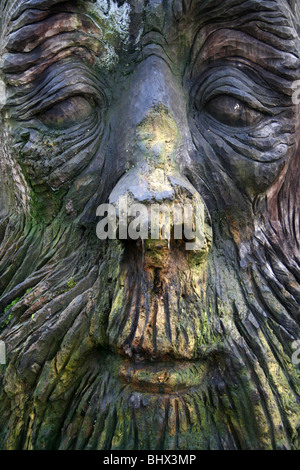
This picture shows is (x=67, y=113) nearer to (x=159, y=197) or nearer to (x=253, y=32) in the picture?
(x=159, y=197)

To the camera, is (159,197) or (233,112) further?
(233,112)

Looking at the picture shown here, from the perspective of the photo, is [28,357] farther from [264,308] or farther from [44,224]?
[264,308]

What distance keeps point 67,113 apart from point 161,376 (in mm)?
842

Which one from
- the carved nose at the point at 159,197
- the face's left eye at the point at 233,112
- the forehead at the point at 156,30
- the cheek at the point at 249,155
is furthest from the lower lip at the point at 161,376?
the forehead at the point at 156,30

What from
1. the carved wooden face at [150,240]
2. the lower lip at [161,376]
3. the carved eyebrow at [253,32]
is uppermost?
the carved eyebrow at [253,32]

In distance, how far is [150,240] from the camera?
137 cm

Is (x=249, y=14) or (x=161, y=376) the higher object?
(x=249, y=14)

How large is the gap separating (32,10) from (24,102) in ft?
0.89

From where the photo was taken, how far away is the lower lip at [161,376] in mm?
1383

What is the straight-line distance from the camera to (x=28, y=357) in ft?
4.94

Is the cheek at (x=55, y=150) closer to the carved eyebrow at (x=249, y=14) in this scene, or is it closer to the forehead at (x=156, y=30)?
the forehead at (x=156, y=30)

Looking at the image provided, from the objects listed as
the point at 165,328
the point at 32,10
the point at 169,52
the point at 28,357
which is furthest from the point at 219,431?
the point at 32,10

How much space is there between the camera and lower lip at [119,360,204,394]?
4.54ft

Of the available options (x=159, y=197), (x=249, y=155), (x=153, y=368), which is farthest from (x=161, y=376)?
(x=249, y=155)
